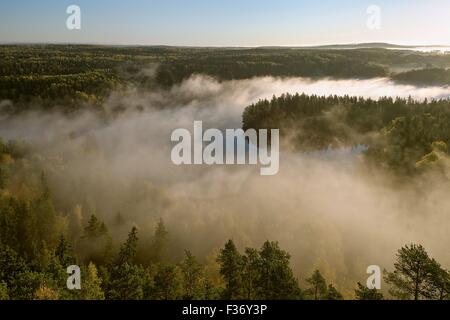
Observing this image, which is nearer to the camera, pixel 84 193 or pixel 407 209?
pixel 407 209

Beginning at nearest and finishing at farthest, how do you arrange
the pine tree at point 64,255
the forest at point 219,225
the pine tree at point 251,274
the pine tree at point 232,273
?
the pine tree at point 251,274, the pine tree at point 232,273, the forest at point 219,225, the pine tree at point 64,255

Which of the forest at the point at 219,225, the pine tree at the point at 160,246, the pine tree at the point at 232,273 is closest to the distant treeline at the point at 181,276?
the pine tree at the point at 232,273

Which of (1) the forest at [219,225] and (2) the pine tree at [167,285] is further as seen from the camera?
(2) the pine tree at [167,285]

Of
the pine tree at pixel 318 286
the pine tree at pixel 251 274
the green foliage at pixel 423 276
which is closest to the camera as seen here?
the green foliage at pixel 423 276

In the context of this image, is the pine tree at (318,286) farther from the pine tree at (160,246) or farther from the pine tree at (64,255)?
the pine tree at (160,246)

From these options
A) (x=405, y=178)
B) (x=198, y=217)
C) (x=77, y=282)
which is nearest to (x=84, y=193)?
(x=198, y=217)

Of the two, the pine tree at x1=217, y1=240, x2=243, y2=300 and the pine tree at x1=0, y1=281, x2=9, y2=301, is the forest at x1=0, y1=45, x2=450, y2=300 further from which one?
the pine tree at x1=0, y1=281, x2=9, y2=301

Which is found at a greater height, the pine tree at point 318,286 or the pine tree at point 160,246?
the pine tree at point 318,286

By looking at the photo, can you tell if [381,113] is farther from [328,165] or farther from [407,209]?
[407,209]

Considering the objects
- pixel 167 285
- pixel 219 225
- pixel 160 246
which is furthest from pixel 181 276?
pixel 219 225

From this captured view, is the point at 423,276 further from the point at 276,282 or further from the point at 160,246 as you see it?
the point at 160,246

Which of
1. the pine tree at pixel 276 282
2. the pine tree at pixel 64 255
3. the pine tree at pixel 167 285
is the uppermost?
the pine tree at pixel 276 282
